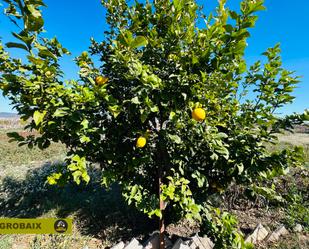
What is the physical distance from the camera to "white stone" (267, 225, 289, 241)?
3.12 m

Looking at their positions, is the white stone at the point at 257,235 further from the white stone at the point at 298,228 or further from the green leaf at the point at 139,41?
the green leaf at the point at 139,41

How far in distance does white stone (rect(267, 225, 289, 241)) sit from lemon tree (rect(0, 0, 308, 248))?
4.17 ft

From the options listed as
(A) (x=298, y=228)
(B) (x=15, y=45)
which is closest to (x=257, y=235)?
(A) (x=298, y=228)

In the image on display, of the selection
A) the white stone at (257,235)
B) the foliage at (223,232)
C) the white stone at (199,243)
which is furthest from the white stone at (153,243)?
the white stone at (257,235)

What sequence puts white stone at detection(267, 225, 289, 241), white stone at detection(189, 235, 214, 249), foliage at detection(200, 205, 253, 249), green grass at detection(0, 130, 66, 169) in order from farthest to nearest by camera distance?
green grass at detection(0, 130, 66, 169), white stone at detection(267, 225, 289, 241), white stone at detection(189, 235, 214, 249), foliage at detection(200, 205, 253, 249)

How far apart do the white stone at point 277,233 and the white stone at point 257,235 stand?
7cm

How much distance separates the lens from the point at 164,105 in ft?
5.32

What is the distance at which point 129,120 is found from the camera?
6.65 feet

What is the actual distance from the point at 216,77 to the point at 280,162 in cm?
84

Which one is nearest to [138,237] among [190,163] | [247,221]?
[190,163]

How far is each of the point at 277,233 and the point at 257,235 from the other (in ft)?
0.98

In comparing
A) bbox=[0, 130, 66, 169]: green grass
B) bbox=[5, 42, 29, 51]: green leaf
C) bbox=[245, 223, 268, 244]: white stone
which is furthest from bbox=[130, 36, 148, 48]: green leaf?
bbox=[0, 130, 66, 169]: green grass

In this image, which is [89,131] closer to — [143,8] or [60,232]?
[143,8]

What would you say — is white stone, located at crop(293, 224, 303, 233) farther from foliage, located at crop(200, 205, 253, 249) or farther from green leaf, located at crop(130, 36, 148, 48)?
green leaf, located at crop(130, 36, 148, 48)
